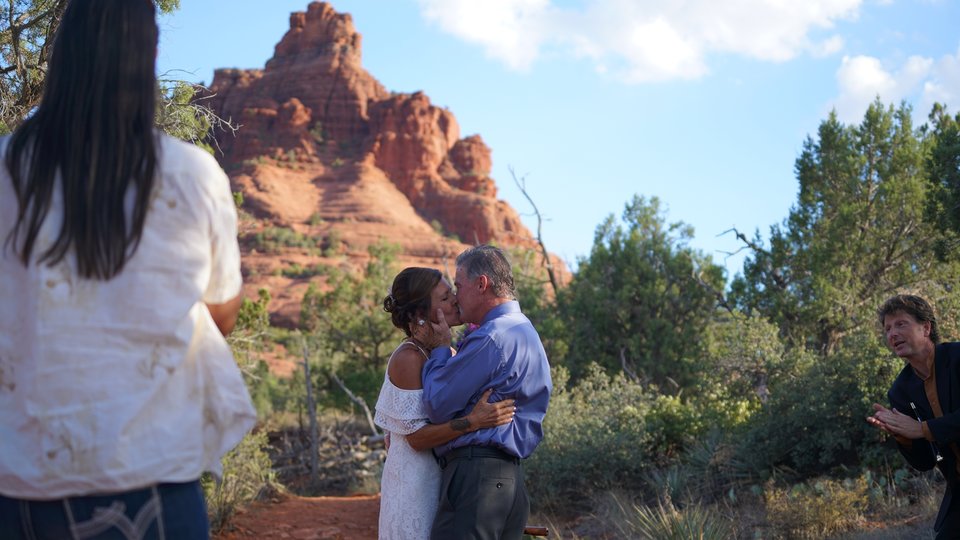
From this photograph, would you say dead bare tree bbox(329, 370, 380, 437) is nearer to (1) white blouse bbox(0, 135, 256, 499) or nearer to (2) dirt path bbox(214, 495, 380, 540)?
(2) dirt path bbox(214, 495, 380, 540)

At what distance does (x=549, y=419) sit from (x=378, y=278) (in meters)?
20.2

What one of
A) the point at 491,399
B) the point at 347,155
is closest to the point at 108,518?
the point at 491,399

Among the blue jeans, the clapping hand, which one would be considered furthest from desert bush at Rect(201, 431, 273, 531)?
the blue jeans

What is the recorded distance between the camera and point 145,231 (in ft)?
6.07

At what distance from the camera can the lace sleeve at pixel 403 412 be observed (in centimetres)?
362

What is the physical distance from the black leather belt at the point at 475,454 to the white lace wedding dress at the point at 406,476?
121mm

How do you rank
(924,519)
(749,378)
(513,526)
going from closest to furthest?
(513,526) < (924,519) < (749,378)

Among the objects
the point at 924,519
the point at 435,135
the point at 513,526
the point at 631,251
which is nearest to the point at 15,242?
the point at 513,526

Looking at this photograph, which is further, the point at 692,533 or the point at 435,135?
the point at 435,135

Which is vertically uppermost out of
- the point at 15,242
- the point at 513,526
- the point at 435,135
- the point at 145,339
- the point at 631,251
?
the point at 435,135

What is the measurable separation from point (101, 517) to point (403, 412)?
6.34ft

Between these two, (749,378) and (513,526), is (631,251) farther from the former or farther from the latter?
(513,526)

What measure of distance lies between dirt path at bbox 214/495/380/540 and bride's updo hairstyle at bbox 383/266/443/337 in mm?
8261

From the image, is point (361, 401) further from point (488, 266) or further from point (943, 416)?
point (943, 416)
